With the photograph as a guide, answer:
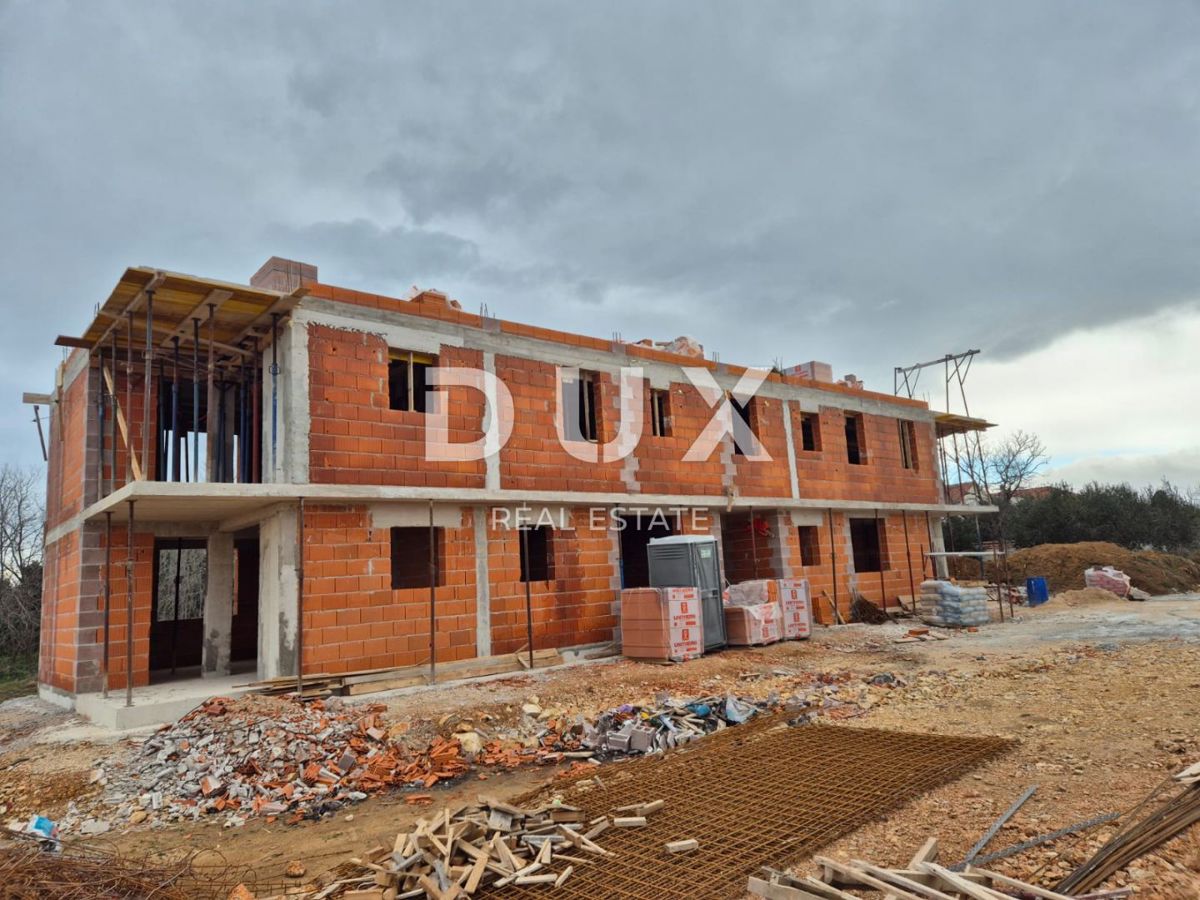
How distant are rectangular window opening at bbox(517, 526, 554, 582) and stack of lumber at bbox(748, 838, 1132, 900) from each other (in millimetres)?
9268

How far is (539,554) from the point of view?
536 inches

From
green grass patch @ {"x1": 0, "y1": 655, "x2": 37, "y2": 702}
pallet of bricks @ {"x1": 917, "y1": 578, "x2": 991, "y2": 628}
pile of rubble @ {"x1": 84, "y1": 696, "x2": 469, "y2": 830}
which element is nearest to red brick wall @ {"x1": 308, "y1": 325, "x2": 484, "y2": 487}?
pile of rubble @ {"x1": 84, "y1": 696, "x2": 469, "y2": 830}

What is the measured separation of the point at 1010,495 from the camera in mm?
40438

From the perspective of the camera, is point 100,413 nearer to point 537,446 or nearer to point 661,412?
point 537,446

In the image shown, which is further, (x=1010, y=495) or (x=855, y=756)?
(x=1010, y=495)

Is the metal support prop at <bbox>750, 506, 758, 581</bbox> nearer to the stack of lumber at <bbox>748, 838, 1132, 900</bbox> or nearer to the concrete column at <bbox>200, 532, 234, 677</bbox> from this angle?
the concrete column at <bbox>200, 532, 234, 677</bbox>

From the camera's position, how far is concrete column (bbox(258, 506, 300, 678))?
10.1 meters

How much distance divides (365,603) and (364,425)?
2.60 metres

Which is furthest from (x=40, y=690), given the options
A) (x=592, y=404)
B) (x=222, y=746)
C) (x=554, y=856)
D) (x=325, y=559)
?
(x=554, y=856)

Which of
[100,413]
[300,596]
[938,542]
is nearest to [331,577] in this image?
[300,596]

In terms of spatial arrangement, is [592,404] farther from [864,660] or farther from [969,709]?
[969,709]

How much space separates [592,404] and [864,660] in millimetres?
6633

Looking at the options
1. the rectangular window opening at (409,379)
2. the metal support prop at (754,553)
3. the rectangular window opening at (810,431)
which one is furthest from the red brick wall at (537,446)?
the rectangular window opening at (810,431)

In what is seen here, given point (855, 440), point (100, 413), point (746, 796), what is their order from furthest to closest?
point (855, 440), point (100, 413), point (746, 796)
